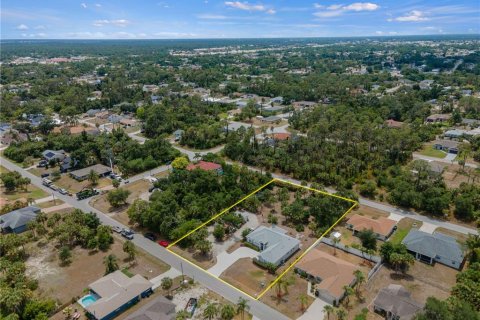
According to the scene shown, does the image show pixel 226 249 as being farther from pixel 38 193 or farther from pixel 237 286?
pixel 38 193

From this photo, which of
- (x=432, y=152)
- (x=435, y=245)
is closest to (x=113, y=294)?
(x=435, y=245)

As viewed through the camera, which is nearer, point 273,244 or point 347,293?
point 347,293

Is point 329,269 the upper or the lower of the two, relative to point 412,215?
upper

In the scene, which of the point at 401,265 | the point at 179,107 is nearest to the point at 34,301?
the point at 401,265

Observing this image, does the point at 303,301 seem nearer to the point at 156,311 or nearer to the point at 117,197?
the point at 156,311

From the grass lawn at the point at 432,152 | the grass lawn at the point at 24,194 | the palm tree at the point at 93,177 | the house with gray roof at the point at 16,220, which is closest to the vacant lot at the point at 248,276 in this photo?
the house with gray roof at the point at 16,220
